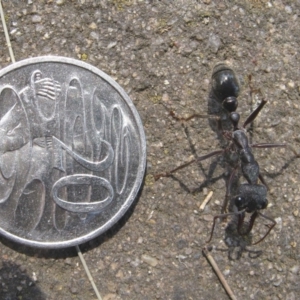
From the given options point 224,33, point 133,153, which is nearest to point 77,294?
point 133,153

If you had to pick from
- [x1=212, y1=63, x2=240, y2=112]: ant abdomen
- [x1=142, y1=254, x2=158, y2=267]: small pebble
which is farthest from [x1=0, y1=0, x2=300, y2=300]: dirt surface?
[x1=212, y1=63, x2=240, y2=112]: ant abdomen

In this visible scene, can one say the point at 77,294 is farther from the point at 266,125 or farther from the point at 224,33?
the point at 224,33

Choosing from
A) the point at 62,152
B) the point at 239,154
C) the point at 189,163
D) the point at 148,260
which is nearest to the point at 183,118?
the point at 189,163

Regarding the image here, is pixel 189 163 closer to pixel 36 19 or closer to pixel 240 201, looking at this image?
pixel 240 201

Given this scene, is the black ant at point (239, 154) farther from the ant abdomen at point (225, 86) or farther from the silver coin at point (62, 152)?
the silver coin at point (62, 152)

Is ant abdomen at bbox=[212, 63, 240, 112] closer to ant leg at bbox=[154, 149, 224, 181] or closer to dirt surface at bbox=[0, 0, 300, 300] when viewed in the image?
dirt surface at bbox=[0, 0, 300, 300]

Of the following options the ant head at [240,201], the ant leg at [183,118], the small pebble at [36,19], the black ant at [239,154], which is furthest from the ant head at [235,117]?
the small pebble at [36,19]
